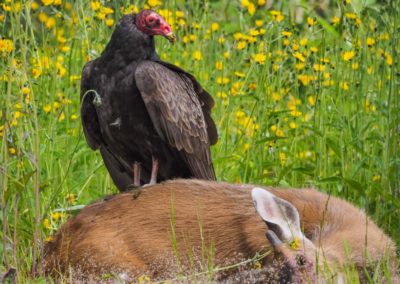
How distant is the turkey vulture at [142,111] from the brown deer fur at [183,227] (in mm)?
586

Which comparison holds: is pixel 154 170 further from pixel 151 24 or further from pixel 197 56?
pixel 197 56

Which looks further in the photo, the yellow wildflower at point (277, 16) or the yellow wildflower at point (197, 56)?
the yellow wildflower at point (197, 56)

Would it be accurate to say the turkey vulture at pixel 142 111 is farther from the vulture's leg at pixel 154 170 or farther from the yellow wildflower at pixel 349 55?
the yellow wildflower at pixel 349 55

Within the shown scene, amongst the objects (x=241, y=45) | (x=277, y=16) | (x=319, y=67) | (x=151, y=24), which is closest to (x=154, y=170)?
(x=151, y=24)

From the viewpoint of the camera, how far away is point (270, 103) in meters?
6.36

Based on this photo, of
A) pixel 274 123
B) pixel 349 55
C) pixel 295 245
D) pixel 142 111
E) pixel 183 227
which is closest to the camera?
pixel 295 245

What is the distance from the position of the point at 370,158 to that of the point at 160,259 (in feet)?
5.14

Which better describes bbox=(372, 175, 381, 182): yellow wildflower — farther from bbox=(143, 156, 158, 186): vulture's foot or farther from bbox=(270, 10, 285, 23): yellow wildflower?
bbox=(143, 156, 158, 186): vulture's foot

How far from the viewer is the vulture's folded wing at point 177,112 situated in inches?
214

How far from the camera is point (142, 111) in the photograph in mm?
5535

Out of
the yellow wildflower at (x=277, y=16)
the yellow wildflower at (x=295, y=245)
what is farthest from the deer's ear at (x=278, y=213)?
the yellow wildflower at (x=277, y=16)

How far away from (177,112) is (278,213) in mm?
1237

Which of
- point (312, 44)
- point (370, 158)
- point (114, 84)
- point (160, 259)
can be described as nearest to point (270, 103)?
point (312, 44)

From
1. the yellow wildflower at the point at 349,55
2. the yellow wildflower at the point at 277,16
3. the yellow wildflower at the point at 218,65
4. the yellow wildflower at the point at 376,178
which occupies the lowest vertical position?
the yellow wildflower at the point at 376,178
